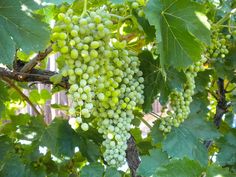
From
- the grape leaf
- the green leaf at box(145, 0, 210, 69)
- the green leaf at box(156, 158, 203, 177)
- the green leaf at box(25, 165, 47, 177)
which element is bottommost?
the green leaf at box(25, 165, 47, 177)

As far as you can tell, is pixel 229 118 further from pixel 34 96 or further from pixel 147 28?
pixel 147 28

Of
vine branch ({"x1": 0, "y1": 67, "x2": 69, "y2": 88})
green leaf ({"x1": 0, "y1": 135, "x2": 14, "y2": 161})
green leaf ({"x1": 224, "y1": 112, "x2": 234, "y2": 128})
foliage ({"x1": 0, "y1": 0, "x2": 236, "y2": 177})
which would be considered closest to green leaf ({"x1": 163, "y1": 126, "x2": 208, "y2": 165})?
foliage ({"x1": 0, "y1": 0, "x2": 236, "y2": 177})

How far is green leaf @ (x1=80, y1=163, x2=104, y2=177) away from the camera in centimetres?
167

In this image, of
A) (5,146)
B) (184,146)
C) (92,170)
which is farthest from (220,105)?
(5,146)

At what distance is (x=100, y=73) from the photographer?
1337 mm

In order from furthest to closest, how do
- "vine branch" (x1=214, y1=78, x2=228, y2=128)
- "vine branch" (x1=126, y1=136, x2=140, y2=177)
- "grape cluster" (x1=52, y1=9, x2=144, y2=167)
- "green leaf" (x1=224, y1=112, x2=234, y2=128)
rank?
"green leaf" (x1=224, y1=112, x2=234, y2=128) < "vine branch" (x1=214, y1=78, x2=228, y2=128) < "vine branch" (x1=126, y1=136, x2=140, y2=177) < "grape cluster" (x1=52, y1=9, x2=144, y2=167)

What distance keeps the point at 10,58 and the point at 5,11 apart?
0.52ft

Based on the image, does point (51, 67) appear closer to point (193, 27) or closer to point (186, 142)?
point (186, 142)

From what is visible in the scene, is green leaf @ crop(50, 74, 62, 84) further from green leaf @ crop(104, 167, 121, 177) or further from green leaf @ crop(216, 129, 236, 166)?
green leaf @ crop(216, 129, 236, 166)

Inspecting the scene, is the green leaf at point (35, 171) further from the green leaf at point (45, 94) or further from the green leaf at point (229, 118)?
the green leaf at point (229, 118)

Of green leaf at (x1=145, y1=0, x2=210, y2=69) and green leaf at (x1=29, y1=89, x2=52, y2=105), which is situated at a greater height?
green leaf at (x1=145, y1=0, x2=210, y2=69)

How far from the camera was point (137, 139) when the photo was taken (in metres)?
2.41

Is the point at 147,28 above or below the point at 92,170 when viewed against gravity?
above

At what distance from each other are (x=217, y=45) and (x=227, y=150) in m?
0.52
